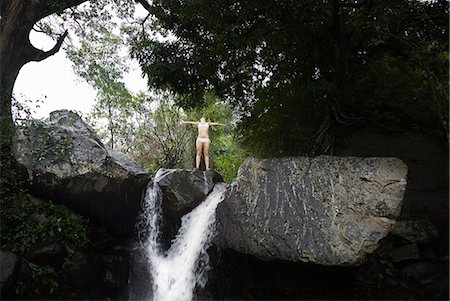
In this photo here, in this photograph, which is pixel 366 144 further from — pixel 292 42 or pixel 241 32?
pixel 241 32

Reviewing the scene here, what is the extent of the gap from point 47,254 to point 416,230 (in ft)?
18.9

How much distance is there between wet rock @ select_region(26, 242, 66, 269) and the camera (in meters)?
5.53

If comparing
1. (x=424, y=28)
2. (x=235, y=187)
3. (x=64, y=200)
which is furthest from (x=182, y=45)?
(x=424, y=28)

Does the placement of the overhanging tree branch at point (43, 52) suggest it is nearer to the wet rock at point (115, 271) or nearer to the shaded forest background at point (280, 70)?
the shaded forest background at point (280, 70)

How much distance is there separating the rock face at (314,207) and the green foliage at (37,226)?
2.45m

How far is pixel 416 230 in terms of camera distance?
5.77 metres

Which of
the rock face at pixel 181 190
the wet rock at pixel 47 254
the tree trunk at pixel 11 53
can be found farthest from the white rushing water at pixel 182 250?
the tree trunk at pixel 11 53

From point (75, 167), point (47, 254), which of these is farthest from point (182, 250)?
point (75, 167)

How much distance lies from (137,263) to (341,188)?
3.90 metres

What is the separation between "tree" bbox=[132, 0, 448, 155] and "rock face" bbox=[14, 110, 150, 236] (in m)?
1.64

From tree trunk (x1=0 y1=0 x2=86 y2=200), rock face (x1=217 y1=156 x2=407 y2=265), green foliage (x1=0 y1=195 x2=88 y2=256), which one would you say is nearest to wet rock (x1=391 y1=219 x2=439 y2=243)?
rock face (x1=217 y1=156 x2=407 y2=265)

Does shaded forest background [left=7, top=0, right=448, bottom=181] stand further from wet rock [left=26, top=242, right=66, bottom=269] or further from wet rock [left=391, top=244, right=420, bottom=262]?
wet rock [left=26, top=242, right=66, bottom=269]

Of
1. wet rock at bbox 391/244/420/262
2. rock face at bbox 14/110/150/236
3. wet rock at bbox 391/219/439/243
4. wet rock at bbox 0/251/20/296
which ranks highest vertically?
rock face at bbox 14/110/150/236

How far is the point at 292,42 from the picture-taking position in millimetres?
6180
